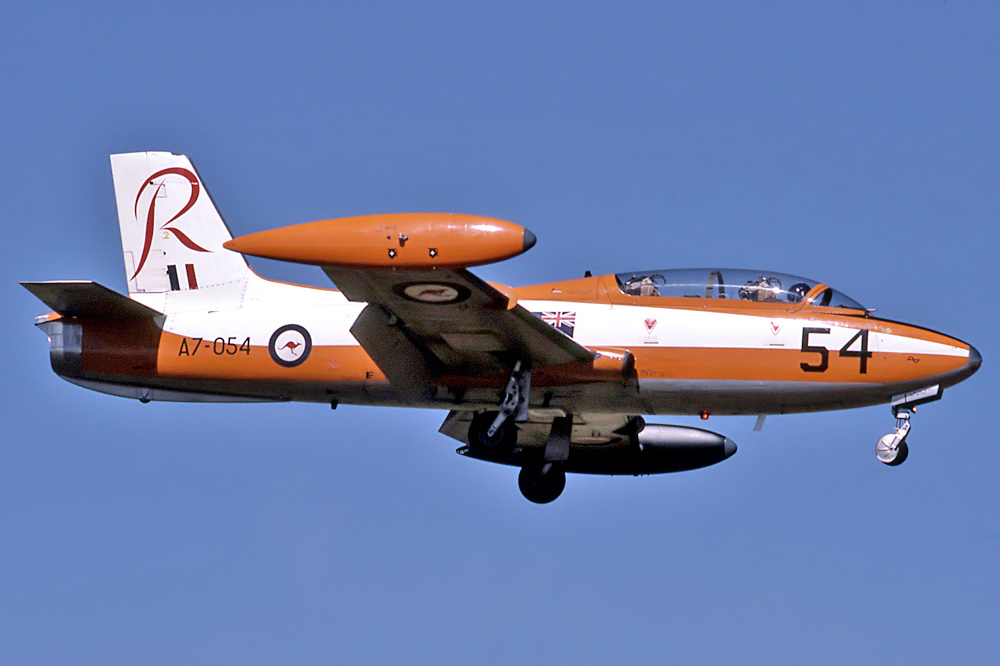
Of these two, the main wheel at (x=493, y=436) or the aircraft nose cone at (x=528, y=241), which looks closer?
the aircraft nose cone at (x=528, y=241)

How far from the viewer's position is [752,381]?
2133 cm

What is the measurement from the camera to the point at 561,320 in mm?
21781

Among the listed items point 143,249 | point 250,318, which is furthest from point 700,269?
point 143,249

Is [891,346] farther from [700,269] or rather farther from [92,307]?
[92,307]

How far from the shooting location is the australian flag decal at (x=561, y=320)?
2172 centimetres

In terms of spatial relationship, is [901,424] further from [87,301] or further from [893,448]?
[87,301]

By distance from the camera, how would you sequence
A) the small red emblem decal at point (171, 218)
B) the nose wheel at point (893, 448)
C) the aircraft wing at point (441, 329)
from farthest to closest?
the small red emblem decal at point (171, 218) → the nose wheel at point (893, 448) → the aircraft wing at point (441, 329)

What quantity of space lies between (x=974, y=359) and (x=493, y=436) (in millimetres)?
7711

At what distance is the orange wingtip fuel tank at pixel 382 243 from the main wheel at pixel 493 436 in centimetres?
525

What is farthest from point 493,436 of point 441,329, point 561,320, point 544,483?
point 544,483

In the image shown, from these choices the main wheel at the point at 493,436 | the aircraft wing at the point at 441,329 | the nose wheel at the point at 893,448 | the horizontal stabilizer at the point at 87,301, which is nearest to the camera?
the aircraft wing at the point at 441,329

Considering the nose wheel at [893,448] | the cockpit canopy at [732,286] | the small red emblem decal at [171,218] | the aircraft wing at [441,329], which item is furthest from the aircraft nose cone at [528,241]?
the small red emblem decal at [171,218]

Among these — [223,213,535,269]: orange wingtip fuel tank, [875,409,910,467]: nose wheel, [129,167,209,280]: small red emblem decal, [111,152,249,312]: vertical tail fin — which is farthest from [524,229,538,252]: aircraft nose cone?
[129,167,209,280]: small red emblem decal

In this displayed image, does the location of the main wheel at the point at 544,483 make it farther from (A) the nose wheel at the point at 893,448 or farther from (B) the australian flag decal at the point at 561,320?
(A) the nose wheel at the point at 893,448
